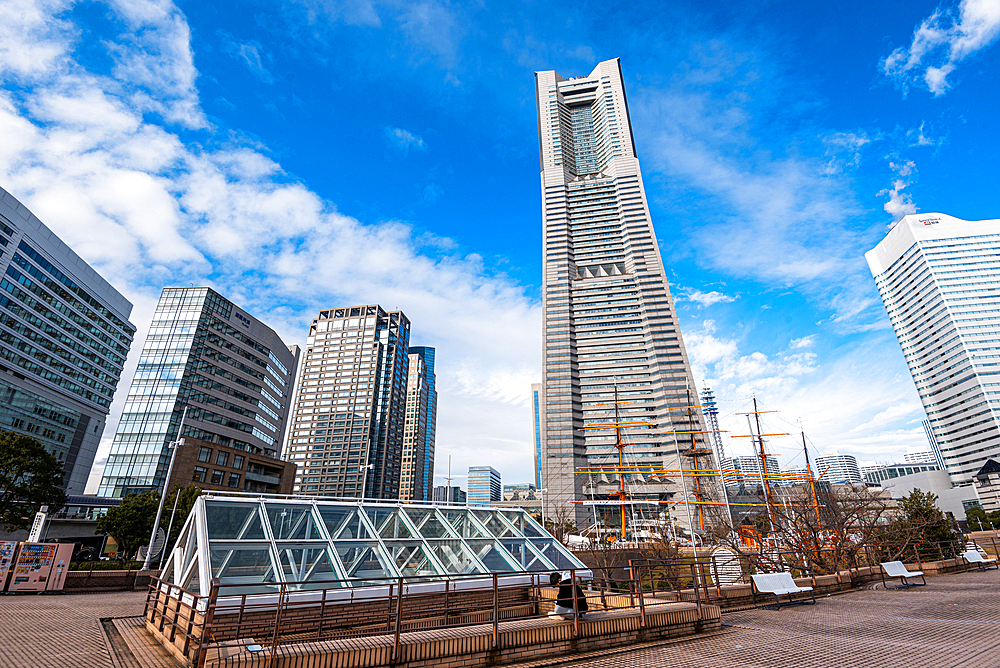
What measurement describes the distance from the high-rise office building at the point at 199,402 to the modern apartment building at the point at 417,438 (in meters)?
91.4

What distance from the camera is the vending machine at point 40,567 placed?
55.2 feet

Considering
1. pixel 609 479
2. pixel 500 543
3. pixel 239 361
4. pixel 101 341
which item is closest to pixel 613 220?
pixel 609 479

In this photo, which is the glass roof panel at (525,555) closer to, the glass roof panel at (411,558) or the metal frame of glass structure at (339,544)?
the metal frame of glass structure at (339,544)

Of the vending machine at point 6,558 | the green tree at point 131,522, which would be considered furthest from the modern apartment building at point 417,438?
the vending machine at point 6,558

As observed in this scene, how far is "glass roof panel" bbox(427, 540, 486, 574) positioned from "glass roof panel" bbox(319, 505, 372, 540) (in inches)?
65.4

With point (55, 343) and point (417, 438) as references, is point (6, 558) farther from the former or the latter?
point (417, 438)

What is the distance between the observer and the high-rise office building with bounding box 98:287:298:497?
5528cm

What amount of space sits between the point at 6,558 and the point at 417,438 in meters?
157

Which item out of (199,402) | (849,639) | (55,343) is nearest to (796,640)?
(849,639)

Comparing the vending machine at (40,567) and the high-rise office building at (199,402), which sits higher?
the high-rise office building at (199,402)

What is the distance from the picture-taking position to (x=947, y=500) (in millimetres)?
103375

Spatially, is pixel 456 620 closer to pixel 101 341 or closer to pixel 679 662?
pixel 679 662

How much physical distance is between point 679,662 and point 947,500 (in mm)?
144291

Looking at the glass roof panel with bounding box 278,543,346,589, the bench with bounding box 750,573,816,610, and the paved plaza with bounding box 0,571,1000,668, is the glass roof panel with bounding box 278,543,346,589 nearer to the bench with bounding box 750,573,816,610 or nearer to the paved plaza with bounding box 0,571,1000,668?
the paved plaza with bounding box 0,571,1000,668
